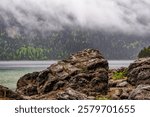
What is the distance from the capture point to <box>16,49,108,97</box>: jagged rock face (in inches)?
1320

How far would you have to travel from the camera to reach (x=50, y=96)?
29781 millimetres

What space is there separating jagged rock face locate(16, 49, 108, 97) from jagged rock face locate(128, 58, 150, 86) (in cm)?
245

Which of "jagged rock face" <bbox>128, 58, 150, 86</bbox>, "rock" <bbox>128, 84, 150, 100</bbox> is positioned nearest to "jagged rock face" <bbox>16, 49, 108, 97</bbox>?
"jagged rock face" <bbox>128, 58, 150, 86</bbox>

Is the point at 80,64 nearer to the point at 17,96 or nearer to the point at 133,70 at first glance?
the point at 133,70

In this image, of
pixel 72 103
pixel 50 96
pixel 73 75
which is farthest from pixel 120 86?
pixel 72 103

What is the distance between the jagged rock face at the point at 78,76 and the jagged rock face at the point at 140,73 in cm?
245


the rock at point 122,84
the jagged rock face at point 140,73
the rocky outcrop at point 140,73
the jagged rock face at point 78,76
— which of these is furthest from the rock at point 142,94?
the rock at point 122,84

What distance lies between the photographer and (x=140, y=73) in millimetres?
35844

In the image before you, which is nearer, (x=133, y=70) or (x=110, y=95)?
(x=110, y=95)

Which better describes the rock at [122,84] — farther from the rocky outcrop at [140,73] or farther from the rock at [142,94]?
the rock at [142,94]

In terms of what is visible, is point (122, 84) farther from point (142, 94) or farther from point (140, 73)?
point (142, 94)

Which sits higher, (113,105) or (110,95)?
(113,105)

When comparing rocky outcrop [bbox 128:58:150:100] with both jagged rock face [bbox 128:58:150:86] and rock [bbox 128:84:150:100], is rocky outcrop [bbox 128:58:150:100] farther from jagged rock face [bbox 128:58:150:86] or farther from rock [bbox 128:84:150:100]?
rock [bbox 128:84:150:100]

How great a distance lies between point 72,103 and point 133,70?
21977 mm
